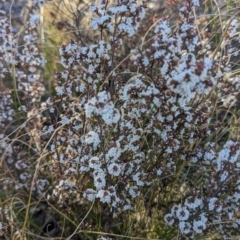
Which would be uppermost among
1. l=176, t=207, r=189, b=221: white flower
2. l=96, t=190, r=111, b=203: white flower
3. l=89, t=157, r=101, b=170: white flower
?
l=89, t=157, r=101, b=170: white flower

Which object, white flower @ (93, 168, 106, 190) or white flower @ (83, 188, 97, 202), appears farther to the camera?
white flower @ (83, 188, 97, 202)

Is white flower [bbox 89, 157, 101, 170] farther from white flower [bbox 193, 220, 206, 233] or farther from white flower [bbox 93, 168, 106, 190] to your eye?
white flower [bbox 193, 220, 206, 233]

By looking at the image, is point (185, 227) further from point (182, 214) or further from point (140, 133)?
point (140, 133)

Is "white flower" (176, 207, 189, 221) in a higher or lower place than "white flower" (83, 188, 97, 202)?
lower

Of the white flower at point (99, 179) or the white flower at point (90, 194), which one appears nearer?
the white flower at point (99, 179)

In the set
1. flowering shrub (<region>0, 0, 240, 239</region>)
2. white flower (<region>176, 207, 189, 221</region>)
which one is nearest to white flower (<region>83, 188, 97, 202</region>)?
flowering shrub (<region>0, 0, 240, 239</region>)

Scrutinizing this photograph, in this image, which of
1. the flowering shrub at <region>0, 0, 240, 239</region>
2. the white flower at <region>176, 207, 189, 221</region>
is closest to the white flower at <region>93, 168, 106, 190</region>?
the flowering shrub at <region>0, 0, 240, 239</region>

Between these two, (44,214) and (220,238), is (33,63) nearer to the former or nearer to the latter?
(44,214)

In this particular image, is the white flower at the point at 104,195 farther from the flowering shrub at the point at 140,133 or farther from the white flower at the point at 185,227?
the white flower at the point at 185,227

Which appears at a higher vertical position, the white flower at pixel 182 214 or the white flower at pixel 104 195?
the white flower at pixel 104 195

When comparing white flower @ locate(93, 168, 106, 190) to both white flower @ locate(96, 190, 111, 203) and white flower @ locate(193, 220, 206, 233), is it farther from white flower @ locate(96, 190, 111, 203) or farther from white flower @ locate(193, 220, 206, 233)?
white flower @ locate(193, 220, 206, 233)

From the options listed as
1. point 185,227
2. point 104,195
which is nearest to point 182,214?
point 185,227

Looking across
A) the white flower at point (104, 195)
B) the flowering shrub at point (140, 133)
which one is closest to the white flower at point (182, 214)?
the flowering shrub at point (140, 133)
